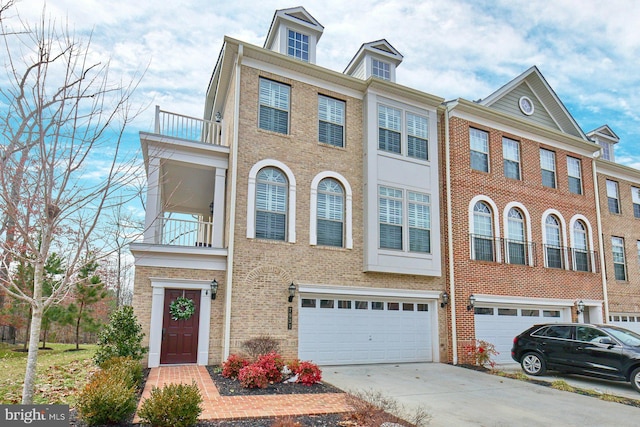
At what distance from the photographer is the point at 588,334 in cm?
1132

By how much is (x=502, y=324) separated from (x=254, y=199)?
9478 mm

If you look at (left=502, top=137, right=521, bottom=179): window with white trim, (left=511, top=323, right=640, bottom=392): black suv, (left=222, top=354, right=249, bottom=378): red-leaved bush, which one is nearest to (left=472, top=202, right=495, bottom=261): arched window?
(left=502, top=137, right=521, bottom=179): window with white trim

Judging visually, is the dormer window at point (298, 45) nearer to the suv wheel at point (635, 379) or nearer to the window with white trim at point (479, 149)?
the window with white trim at point (479, 149)

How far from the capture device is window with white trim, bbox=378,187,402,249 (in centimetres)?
1379

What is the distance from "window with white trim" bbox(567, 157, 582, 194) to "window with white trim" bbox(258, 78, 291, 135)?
1235 cm

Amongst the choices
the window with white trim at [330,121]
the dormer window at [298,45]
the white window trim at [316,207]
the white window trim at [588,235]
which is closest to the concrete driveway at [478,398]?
the white window trim at [316,207]

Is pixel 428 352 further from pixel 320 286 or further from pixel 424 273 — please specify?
pixel 320 286

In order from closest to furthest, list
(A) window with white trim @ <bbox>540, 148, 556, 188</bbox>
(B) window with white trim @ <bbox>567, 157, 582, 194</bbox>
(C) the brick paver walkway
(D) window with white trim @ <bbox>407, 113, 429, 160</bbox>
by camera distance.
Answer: (C) the brick paver walkway < (D) window with white trim @ <bbox>407, 113, 429, 160</bbox> < (A) window with white trim @ <bbox>540, 148, 556, 188</bbox> < (B) window with white trim @ <bbox>567, 157, 582, 194</bbox>

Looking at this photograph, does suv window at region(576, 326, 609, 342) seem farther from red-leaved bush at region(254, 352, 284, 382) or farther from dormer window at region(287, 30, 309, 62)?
dormer window at region(287, 30, 309, 62)

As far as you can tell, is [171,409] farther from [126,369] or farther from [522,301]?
[522,301]

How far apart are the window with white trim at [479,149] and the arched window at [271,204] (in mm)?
7341

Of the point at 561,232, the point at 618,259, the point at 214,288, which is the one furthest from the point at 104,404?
the point at 618,259

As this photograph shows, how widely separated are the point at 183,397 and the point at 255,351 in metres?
5.08

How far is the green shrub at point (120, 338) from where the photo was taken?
385 inches
